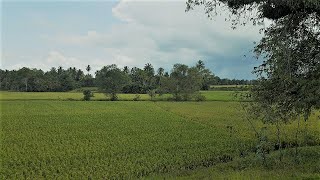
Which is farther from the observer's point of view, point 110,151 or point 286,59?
point 110,151

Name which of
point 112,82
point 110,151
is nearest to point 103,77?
point 112,82

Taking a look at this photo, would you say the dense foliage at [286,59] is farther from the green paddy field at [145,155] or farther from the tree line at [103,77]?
the tree line at [103,77]

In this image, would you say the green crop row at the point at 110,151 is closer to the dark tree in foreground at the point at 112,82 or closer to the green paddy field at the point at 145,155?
the green paddy field at the point at 145,155

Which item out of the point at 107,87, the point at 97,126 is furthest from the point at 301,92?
the point at 107,87

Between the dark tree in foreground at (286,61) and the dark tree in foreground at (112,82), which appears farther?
the dark tree in foreground at (112,82)

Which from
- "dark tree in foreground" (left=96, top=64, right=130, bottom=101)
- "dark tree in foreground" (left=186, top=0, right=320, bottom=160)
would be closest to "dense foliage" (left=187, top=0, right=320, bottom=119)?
"dark tree in foreground" (left=186, top=0, right=320, bottom=160)

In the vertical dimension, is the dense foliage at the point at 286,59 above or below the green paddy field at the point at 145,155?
above

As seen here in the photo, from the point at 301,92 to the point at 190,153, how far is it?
12188mm

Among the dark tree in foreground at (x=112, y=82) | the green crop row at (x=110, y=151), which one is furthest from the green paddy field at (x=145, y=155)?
the dark tree in foreground at (x=112, y=82)

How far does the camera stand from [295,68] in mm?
15227

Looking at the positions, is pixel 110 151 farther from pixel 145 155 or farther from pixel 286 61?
pixel 286 61

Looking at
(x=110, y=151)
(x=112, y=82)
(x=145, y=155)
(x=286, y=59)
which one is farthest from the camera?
(x=112, y=82)

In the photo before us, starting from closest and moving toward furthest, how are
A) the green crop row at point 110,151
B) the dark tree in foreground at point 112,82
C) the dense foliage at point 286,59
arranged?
the dense foliage at point 286,59 < the green crop row at point 110,151 < the dark tree in foreground at point 112,82

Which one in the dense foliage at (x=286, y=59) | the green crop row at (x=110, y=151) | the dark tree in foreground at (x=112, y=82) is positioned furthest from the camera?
the dark tree in foreground at (x=112, y=82)
